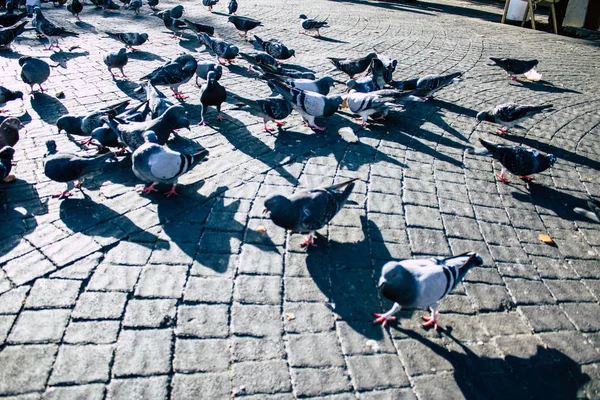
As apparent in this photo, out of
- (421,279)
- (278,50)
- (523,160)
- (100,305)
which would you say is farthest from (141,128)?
(278,50)

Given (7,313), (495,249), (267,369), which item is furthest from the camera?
(495,249)

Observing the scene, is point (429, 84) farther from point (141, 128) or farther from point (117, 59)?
point (117, 59)

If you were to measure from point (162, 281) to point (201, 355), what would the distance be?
945mm

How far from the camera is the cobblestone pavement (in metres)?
3.15

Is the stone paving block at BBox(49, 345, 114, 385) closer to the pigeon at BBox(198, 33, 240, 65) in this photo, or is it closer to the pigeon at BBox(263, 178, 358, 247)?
the pigeon at BBox(263, 178, 358, 247)

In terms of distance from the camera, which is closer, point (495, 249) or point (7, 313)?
point (7, 313)

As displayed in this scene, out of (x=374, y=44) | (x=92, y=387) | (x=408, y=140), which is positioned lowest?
(x=92, y=387)

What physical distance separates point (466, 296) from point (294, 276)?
1.72 meters

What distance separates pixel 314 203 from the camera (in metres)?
4.14

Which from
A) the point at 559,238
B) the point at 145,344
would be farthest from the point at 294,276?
the point at 559,238

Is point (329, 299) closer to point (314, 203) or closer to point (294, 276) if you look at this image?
point (294, 276)

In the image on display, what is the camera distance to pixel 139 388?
296 centimetres

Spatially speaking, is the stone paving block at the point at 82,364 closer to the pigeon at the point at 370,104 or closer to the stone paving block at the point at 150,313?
the stone paving block at the point at 150,313

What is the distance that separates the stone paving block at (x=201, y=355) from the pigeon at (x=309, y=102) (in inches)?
177
